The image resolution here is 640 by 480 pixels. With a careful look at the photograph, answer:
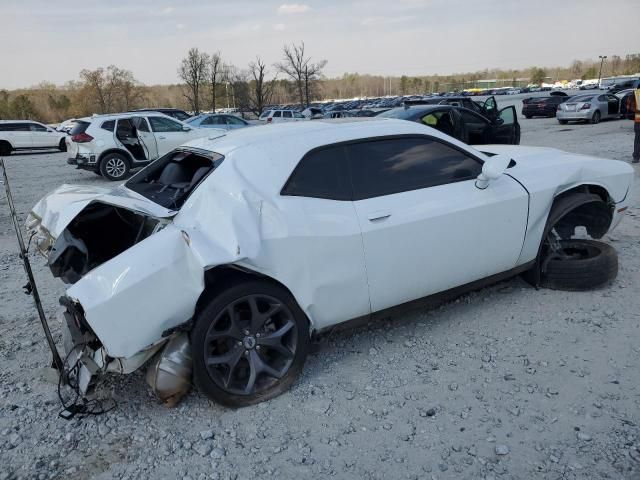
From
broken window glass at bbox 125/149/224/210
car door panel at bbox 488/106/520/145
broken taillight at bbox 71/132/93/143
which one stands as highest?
broken window glass at bbox 125/149/224/210

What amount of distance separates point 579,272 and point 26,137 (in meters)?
24.2

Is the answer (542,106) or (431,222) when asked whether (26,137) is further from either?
(542,106)

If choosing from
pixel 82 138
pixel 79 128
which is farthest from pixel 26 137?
pixel 82 138

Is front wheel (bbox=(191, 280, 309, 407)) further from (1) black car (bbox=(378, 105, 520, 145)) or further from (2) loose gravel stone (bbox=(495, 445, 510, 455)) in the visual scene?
(1) black car (bbox=(378, 105, 520, 145))

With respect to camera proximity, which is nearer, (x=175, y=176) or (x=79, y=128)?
(x=175, y=176)

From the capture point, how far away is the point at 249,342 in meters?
2.97

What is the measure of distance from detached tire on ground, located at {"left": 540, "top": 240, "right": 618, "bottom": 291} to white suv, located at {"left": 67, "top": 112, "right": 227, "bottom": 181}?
32.1 feet

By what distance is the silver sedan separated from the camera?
67.3 ft

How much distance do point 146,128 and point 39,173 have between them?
15.9 ft

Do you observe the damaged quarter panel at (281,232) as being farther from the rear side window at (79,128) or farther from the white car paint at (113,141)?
the rear side window at (79,128)

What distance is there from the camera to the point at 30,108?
2430 inches

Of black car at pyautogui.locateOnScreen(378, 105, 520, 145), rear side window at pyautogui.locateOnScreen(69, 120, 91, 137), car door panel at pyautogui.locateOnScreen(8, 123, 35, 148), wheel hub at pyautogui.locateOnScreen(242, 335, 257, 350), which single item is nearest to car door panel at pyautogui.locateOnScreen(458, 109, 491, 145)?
black car at pyautogui.locateOnScreen(378, 105, 520, 145)

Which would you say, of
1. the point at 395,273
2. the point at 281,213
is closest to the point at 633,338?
the point at 395,273

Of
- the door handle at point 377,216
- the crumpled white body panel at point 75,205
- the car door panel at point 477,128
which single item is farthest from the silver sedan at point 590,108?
the crumpled white body panel at point 75,205
